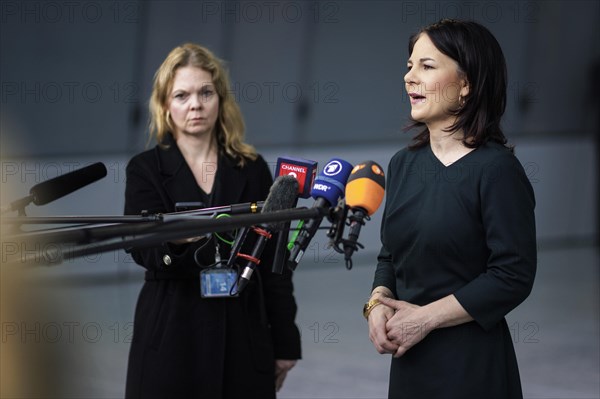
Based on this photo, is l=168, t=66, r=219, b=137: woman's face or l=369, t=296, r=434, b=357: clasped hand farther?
l=168, t=66, r=219, b=137: woman's face

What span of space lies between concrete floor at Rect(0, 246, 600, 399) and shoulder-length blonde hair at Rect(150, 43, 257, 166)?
915 millimetres

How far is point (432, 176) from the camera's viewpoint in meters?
2.60

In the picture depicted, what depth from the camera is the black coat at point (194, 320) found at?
3.57m

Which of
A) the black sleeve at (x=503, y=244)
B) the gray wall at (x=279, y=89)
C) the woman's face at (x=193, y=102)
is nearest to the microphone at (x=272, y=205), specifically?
the black sleeve at (x=503, y=244)

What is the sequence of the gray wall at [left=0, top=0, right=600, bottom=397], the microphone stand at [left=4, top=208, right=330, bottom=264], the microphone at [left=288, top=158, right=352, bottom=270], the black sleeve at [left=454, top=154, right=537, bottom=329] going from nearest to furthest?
the microphone stand at [left=4, top=208, right=330, bottom=264] → the microphone at [left=288, top=158, right=352, bottom=270] → the black sleeve at [left=454, top=154, right=537, bottom=329] → the gray wall at [left=0, top=0, right=600, bottom=397]

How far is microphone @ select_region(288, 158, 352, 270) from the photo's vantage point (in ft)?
7.20

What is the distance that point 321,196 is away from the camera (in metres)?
2.37

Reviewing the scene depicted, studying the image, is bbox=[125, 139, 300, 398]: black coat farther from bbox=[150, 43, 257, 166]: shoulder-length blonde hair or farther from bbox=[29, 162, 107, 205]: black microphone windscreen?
bbox=[29, 162, 107, 205]: black microphone windscreen

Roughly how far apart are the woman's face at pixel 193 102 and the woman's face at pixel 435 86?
1382 mm

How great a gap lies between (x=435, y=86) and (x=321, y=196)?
0.45 meters

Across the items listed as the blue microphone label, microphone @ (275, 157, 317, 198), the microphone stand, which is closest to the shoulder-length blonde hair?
the blue microphone label

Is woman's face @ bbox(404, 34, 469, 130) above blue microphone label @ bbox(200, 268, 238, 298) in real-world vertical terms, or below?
above

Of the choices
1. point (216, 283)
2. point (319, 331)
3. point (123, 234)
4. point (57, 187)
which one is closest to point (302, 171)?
point (57, 187)

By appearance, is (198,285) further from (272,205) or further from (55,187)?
(272,205)
